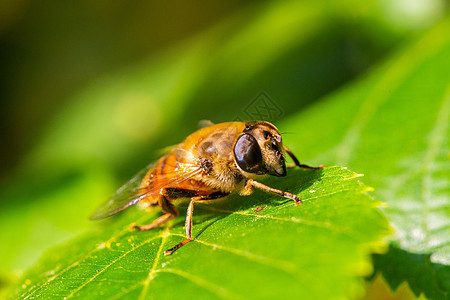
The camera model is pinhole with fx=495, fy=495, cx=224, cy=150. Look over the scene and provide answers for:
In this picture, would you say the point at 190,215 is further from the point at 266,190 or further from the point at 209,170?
the point at 266,190

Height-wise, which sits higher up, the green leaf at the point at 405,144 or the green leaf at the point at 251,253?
the green leaf at the point at 405,144

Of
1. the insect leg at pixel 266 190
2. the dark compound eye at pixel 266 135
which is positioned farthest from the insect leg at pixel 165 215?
the dark compound eye at pixel 266 135

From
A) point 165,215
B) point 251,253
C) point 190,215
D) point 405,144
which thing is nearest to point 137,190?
point 165,215

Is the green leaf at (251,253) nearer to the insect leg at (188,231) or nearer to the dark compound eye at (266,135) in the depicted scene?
the insect leg at (188,231)

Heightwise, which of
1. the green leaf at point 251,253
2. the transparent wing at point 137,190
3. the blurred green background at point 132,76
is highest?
the blurred green background at point 132,76

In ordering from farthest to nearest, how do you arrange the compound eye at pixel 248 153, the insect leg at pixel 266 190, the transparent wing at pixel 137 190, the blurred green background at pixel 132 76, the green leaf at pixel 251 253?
1. the blurred green background at pixel 132 76
2. the transparent wing at pixel 137 190
3. the compound eye at pixel 248 153
4. the insect leg at pixel 266 190
5. the green leaf at pixel 251 253

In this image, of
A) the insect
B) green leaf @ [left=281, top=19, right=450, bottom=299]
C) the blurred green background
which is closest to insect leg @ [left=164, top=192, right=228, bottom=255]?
the insect

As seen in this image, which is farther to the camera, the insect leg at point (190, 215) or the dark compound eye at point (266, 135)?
the dark compound eye at point (266, 135)
